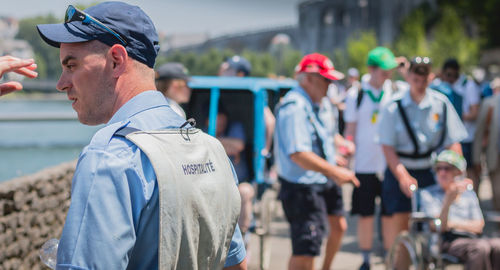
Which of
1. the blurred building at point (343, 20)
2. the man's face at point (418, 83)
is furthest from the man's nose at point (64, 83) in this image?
the blurred building at point (343, 20)

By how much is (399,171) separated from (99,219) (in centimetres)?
442

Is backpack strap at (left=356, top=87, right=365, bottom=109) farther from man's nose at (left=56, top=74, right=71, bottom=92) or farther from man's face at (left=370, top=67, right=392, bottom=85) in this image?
man's nose at (left=56, top=74, right=71, bottom=92)

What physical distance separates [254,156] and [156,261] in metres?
5.51

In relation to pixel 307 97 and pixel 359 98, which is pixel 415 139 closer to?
pixel 307 97

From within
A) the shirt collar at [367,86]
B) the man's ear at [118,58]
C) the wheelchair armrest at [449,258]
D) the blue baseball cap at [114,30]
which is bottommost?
the wheelchair armrest at [449,258]

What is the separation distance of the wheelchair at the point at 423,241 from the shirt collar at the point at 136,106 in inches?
153

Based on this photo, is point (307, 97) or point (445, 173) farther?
point (445, 173)

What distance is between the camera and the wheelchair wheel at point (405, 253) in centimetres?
545

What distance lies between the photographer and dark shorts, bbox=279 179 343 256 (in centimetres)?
534

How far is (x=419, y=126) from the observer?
233 inches

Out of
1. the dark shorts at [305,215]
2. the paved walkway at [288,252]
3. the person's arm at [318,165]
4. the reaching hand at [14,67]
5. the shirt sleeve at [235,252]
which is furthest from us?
the paved walkway at [288,252]

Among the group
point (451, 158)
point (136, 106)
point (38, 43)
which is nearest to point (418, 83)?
point (451, 158)

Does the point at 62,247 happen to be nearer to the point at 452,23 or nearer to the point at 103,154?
the point at 103,154

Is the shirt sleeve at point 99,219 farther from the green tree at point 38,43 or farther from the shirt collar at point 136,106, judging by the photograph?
the green tree at point 38,43
